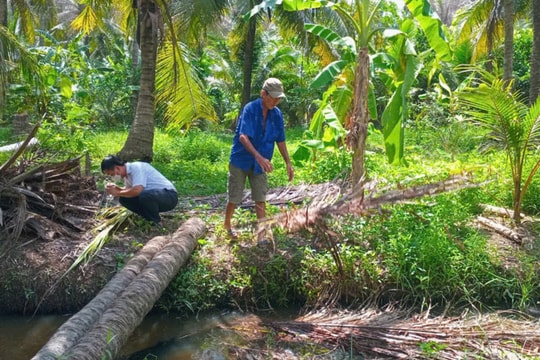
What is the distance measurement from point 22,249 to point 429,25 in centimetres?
459

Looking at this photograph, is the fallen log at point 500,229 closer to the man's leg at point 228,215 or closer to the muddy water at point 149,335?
the man's leg at point 228,215

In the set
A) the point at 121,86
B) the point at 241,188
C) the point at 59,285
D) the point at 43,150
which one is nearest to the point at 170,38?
the point at 43,150

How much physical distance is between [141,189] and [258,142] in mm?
1262

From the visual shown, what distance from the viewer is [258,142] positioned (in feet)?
17.8

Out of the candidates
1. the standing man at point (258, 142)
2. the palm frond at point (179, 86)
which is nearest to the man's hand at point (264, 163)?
the standing man at point (258, 142)

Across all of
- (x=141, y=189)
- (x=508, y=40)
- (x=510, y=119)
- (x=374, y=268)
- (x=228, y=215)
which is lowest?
(x=374, y=268)

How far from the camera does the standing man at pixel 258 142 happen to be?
17.0ft

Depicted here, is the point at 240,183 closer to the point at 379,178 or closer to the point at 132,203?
the point at 132,203

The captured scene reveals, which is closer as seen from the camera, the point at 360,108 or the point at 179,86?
the point at 360,108

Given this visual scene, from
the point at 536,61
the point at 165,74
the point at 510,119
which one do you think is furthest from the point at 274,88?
the point at 536,61

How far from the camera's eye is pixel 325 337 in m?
4.27

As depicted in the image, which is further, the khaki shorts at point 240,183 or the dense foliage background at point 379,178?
the khaki shorts at point 240,183

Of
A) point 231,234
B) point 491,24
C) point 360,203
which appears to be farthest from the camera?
point 491,24

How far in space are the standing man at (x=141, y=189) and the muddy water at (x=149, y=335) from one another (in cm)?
118
